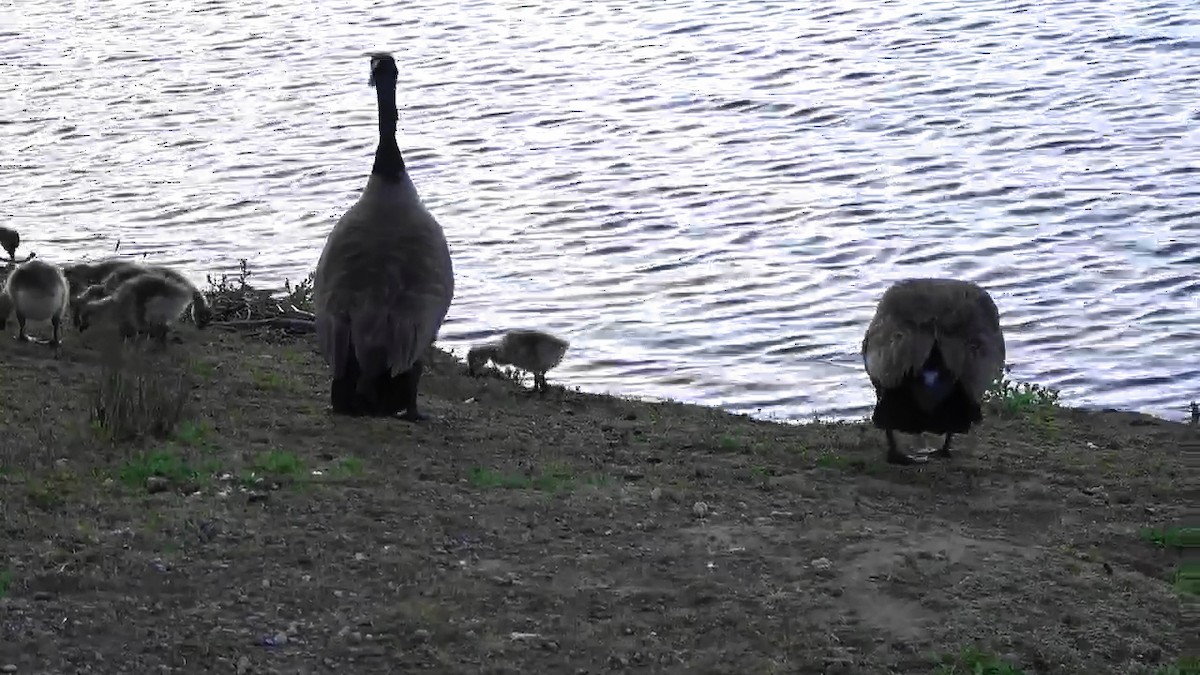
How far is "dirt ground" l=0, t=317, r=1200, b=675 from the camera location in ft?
21.4

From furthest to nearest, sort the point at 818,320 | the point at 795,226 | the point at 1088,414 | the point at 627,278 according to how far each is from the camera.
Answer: the point at 795,226
the point at 627,278
the point at 818,320
the point at 1088,414

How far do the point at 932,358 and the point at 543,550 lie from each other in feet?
9.66

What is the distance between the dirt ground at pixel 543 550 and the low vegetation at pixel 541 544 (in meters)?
0.02

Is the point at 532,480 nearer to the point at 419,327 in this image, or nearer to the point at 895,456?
the point at 419,327

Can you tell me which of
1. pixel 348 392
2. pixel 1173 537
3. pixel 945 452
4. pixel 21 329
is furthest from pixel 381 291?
pixel 1173 537

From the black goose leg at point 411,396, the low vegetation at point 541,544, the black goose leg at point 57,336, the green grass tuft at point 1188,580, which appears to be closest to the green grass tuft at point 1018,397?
the low vegetation at point 541,544

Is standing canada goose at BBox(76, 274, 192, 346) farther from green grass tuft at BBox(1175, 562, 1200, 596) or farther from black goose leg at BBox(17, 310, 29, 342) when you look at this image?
green grass tuft at BBox(1175, 562, 1200, 596)

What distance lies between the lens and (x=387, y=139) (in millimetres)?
11547

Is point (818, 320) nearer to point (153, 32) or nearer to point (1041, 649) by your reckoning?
point (1041, 649)

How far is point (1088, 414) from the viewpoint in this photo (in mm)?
12328

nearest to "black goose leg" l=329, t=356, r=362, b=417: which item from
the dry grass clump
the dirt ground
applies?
the dirt ground

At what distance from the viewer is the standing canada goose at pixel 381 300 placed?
971 cm

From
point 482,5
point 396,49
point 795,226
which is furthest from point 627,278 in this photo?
point 482,5

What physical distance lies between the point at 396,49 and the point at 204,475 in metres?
20.7
